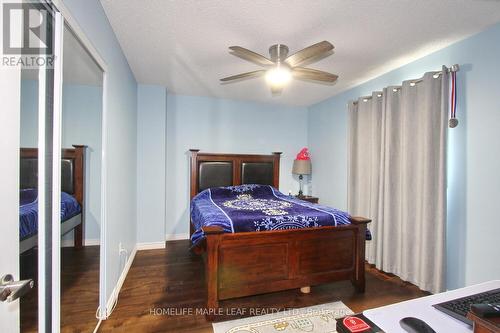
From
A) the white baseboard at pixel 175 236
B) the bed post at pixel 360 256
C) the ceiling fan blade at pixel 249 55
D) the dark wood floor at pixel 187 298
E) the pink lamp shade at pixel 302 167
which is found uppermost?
the ceiling fan blade at pixel 249 55

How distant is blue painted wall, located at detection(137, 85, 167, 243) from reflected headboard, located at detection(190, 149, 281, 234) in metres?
0.52

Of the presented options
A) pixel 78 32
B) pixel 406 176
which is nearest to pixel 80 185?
pixel 78 32

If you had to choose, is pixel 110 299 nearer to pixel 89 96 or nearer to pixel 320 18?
pixel 89 96

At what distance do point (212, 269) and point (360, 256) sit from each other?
1.52 metres

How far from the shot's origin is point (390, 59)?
2.63m

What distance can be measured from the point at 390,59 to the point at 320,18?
1255mm

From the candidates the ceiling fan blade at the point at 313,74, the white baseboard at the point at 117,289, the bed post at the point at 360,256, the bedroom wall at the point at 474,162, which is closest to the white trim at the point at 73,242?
the white baseboard at the point at 117,289

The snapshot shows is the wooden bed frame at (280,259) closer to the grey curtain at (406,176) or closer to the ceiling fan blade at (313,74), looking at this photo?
the grey curtain at (406,176)

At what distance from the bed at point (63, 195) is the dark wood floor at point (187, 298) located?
0.89m

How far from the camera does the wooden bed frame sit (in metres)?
2.00

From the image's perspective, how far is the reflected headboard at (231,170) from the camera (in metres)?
3.91

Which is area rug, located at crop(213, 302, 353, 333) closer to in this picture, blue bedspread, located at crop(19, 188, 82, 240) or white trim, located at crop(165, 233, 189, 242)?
blue bedspread, located at crop(19, 188, 82, 240)

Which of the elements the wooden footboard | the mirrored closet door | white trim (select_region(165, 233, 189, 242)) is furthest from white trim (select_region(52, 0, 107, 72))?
white trim (select_region(165, 233, 189, 242))

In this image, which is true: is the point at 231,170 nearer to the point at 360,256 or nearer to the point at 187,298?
the point at 187,298
